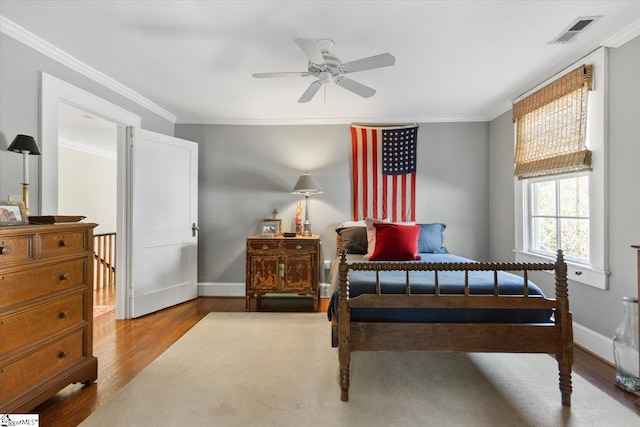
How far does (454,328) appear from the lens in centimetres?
191

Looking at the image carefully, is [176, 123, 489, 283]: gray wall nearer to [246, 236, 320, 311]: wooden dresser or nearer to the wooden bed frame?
[246, 236, 320, 311]: wooden dresser

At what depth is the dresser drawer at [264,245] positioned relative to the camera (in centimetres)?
367

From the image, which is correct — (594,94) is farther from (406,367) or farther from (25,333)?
(25,333)

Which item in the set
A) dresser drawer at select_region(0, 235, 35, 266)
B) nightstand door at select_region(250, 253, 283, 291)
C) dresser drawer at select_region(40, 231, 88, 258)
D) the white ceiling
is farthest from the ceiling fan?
nightstand door at select_region(250, 253, 283, 291)

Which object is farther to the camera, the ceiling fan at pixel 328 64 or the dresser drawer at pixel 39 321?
the ceiling fan at pixel 328 64

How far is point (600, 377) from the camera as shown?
217cm

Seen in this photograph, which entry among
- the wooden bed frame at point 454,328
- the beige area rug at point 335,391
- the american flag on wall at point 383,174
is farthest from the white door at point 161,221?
the wooden bed frame at point 454,328

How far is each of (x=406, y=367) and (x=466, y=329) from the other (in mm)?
671

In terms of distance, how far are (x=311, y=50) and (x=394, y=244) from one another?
1.85 meters

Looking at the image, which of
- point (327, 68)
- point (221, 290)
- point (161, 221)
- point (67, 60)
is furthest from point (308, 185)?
point (67, 60)

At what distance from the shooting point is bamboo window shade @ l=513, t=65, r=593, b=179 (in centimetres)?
260

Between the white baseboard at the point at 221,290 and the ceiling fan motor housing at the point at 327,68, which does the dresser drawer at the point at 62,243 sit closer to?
the ceiling fan motor housing at the point at 327,68

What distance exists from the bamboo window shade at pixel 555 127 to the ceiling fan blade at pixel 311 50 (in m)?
2.22

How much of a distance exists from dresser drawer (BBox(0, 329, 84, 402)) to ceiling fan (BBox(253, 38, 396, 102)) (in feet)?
7.27
